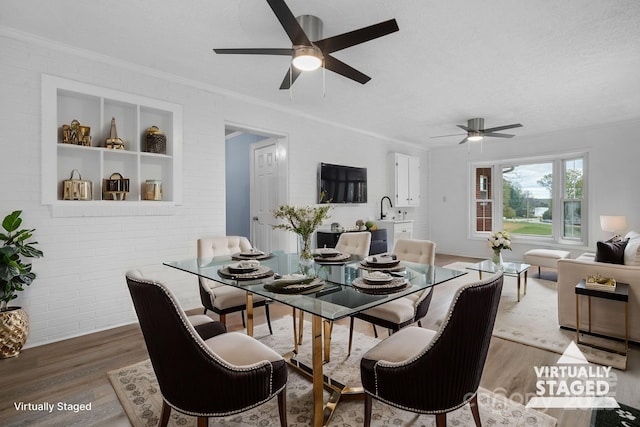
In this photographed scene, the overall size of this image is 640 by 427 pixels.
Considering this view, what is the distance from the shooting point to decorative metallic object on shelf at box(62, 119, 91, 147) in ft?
9.57

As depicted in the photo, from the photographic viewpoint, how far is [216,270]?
227cm

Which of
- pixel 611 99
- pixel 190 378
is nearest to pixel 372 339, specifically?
pixel 190 378

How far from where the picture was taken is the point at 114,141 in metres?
3.15

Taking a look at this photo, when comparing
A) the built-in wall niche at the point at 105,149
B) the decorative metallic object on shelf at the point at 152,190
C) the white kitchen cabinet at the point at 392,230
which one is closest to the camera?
the built-in wall niche at the point at 105,149

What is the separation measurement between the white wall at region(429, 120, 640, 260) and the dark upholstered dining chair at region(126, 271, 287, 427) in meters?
6.58

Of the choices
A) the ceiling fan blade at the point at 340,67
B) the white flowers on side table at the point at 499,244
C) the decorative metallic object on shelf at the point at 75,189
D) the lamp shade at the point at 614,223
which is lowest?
the white flowers on side table at the point at 499,244

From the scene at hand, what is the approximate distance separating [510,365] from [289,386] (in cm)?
166

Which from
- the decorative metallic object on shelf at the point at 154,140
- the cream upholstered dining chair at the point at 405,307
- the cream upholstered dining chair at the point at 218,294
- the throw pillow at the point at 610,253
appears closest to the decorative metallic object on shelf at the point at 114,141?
the decorative metallic object on shelf at the point at 154,140

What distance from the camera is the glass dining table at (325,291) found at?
155 cm

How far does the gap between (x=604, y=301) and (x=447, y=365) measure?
2.44 m

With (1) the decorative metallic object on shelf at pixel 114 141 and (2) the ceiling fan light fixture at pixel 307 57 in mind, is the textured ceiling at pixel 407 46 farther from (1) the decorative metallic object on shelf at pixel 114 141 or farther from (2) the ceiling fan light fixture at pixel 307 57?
(1) the decorative metallic object on shelf at pixel 114 141

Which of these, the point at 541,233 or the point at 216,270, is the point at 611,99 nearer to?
the point at 541,233

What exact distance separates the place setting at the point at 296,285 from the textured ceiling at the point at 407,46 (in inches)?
72.7

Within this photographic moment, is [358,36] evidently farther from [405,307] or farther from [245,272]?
[405,307]
